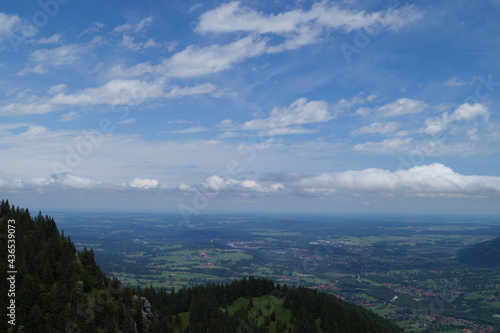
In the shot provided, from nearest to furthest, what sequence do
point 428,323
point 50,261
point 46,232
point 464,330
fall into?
point 50,261
point 46,232
point 464,330
point 428,323

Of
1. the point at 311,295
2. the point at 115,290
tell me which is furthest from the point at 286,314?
the point at 115,290

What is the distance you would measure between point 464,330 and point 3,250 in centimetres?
22137

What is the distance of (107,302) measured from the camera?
61438 millimetres

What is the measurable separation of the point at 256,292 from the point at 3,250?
74.9 meters

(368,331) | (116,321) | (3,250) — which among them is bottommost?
(368,331)

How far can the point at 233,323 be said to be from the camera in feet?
285

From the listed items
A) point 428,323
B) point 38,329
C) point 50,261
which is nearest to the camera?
point 38,329

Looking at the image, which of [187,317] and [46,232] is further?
[187,317]

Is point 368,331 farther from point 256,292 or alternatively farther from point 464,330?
point 464,330

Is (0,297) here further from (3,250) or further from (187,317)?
(187,317)

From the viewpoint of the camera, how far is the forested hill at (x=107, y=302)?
5556cm

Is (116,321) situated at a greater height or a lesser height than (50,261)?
lesser

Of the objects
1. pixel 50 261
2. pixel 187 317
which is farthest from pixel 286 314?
pixel 50 261

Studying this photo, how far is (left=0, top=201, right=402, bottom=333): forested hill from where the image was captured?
55562 mm
